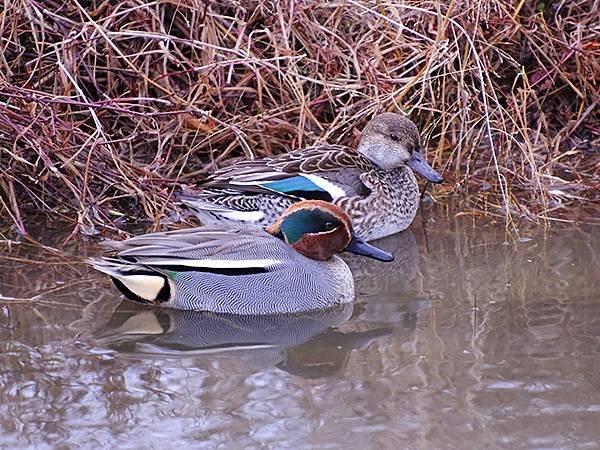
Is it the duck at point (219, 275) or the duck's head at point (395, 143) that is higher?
the duck's head at point (395, 143)

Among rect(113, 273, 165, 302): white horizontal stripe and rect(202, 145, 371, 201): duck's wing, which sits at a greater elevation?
rect(202, 145, 371, 201): duck's wing

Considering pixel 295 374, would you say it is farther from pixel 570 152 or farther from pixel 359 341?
pixel 570 152

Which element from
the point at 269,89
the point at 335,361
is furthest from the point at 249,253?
the point at 269,89

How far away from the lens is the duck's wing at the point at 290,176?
18.5ft

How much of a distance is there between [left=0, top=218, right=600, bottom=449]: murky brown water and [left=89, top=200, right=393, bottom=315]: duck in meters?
0.07

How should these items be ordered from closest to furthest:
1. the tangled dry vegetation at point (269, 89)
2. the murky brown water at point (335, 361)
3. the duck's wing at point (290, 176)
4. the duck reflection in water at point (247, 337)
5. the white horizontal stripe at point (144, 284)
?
1. the murky brown water at point (335, 361)
2. the duck reflection in water at point (247, 337)
3. the white horizontal stripe at point (144, 284)
4. the duck's wing at point (290, 176)
5. the tangled dry vegetation at point (269, 89)

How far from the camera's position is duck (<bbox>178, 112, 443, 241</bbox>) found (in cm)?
565

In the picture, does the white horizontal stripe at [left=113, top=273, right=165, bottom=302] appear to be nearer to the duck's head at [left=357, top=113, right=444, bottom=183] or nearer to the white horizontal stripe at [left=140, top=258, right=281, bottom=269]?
the white horizontal stripe at [left=140, top=258, right=281, bottom=269]

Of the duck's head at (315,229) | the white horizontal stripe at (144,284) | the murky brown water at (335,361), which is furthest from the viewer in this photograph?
the duck's head at (315,229)

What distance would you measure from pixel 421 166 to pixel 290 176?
72cm

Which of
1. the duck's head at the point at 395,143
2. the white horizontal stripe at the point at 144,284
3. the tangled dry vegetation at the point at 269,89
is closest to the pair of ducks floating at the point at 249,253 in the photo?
the white horizontal stripe at the point at 144,284

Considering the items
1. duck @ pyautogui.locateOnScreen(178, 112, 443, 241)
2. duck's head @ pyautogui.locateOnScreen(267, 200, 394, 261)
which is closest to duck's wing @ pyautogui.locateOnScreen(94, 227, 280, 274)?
duck's head @ pyautogui.locateOnScreen(267, 200, 394, 261)

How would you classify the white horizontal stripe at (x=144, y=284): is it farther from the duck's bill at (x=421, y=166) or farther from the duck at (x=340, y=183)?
the duck's bill at (x=421, y=166)

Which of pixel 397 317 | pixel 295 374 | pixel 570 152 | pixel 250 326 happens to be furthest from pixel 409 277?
pixel 570 152
